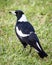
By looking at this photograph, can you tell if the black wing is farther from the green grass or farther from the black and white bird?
the green grass

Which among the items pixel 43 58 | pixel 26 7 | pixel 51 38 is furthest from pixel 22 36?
pixel 26 7

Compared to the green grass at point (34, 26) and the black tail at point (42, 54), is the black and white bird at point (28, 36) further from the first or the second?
the green grass at point (34, 26)

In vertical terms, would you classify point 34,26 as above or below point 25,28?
below

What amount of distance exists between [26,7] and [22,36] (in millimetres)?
2616

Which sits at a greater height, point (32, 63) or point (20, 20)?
point (20, 20)

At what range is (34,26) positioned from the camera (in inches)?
300

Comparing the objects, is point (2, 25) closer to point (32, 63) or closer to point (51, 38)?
point (51, 38)

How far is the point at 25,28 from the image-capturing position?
242 inches

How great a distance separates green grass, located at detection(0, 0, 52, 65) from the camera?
6164mm

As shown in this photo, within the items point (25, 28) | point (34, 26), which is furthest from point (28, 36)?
point (34, 26)

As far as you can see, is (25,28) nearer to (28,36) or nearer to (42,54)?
(28,36)

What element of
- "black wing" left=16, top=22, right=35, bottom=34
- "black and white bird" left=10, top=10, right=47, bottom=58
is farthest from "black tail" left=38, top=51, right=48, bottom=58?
"black wing" left=16, top=22, right=35, bottom=34

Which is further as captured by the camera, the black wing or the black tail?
the black wing

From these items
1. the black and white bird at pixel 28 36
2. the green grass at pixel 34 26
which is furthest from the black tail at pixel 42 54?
the green grass at pixel 34 26
